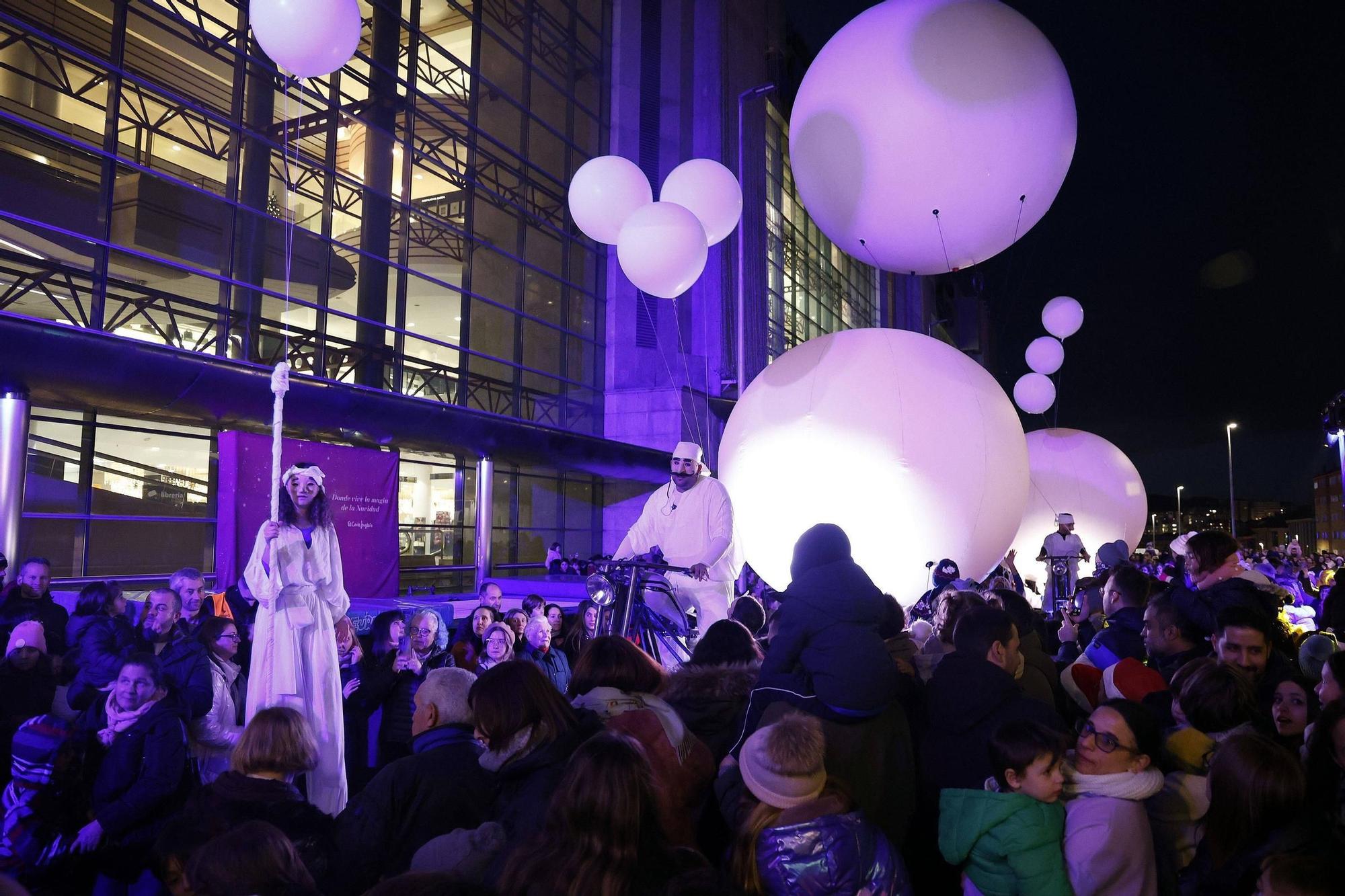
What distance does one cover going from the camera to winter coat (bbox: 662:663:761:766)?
11.9 ft

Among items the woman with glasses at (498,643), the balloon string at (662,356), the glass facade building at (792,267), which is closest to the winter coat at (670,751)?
the woman with glasses at (498,643)

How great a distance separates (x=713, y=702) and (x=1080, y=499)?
13.0 metres

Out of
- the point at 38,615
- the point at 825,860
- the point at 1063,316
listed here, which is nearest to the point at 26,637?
the point at 38,615

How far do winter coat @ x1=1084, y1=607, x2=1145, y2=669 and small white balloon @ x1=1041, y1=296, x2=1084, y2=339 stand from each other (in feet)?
32.6

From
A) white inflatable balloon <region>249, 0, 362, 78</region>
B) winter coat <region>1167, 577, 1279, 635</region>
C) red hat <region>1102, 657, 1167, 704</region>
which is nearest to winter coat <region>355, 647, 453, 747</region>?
red hat <region>1102, 657, 1167, 704</region>

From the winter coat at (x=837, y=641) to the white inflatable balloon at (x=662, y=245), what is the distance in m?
4.77

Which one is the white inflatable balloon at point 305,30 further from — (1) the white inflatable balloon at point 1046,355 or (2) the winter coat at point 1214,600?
(1) the white inflatable balloon at point 1046,355

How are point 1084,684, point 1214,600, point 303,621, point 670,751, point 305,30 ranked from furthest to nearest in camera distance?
point 305,30 < point 303,621 < point 1084,684 < point 1214,600 < point 670,751

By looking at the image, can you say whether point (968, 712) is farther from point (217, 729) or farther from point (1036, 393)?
point (1036, 393)

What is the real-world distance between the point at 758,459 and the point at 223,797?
5.53 m

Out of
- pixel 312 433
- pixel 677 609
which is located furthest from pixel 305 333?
pixel 677 609

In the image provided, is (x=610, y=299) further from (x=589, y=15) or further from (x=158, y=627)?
(x=158, y=627)

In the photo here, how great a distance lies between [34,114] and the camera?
37.1 feet

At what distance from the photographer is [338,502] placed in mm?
12344
